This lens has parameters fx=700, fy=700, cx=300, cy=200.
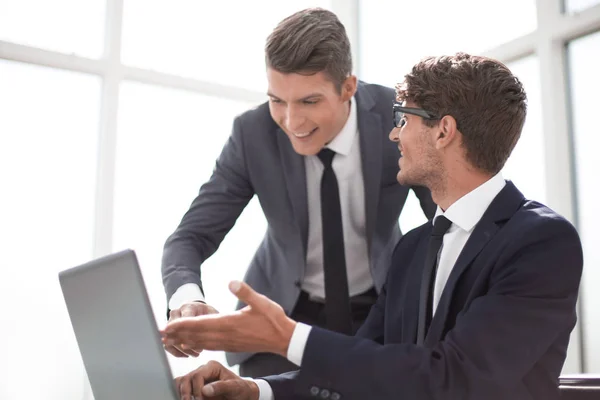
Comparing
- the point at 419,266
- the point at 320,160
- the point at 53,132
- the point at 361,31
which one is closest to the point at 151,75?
the point at 53,132

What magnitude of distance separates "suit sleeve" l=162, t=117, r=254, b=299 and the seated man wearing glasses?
58 centimetres

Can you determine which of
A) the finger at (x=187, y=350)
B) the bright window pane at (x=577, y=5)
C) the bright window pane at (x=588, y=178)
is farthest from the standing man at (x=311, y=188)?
the bright window pane at (x=577, y=5)

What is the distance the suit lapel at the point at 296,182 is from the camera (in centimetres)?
211

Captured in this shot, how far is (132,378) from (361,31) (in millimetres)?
3735

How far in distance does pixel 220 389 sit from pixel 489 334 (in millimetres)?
591

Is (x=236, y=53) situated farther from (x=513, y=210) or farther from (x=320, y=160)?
(x=513, y=210)

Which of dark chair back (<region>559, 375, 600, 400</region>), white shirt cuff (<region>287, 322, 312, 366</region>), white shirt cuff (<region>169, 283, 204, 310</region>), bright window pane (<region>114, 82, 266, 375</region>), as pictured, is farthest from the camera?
bright window pane (<region>114, 82, 266, 375</region>)

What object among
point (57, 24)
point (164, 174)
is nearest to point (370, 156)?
point (164, 174)

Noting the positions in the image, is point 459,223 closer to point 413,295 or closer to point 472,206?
point 472,206

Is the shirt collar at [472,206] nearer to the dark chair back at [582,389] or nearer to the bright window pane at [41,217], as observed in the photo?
the dark chair back at [582,389]

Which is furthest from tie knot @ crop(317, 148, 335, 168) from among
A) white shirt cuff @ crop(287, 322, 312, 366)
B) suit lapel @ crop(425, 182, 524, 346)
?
white shirt cuff @ crop(287, 322, 312, 366)

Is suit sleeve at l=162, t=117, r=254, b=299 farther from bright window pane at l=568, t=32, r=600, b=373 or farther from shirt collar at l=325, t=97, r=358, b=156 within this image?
bright window pane at l=568, t=32, r=600, b=373

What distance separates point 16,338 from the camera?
131 inches

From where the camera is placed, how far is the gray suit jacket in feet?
6.87
